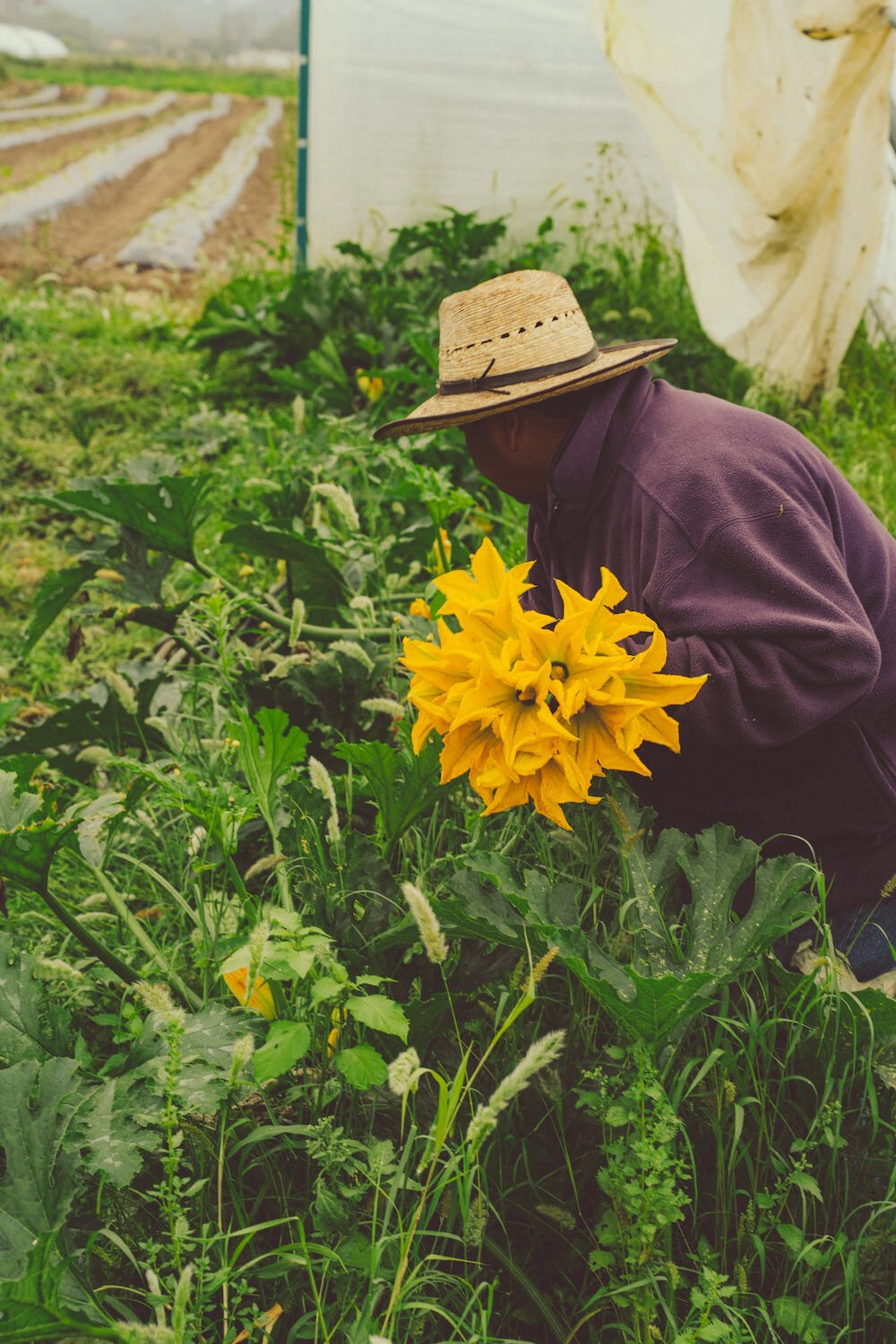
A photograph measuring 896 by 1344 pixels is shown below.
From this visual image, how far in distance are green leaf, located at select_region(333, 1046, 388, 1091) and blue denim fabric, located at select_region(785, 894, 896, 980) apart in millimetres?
666

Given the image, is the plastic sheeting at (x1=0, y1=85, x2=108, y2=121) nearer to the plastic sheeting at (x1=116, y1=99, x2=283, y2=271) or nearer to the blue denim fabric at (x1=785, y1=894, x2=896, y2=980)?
the plastic sheeting at (x1=116, y1=99, x2=283, y2=271)

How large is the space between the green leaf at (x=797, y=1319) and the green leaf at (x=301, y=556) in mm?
1491

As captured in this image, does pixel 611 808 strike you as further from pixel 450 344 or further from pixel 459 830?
pixel 450 344

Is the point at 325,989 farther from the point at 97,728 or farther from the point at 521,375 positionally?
the point at 97,728

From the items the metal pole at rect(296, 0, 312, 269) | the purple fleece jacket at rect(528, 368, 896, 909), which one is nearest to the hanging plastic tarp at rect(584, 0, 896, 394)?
the metal pole at rect(296, 0, 312, 269)

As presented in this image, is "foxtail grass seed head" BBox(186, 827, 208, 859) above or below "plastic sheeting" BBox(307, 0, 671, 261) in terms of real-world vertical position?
below

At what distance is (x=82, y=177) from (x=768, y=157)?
10333 millimetres

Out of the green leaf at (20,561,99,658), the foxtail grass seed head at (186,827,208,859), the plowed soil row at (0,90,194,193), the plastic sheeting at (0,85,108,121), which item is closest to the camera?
the foxtail grass seed head at (186,827,208,859)

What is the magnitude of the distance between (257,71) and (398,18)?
24.4 m

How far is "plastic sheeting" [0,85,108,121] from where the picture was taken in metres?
18.0

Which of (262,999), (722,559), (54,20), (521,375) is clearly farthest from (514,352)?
(54,20)

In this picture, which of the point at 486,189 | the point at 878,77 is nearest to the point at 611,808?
the point at 878,77

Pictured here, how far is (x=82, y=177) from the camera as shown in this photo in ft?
40.0

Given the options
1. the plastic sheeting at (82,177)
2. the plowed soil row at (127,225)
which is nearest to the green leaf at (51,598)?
the plowed soil row at (127,225)
